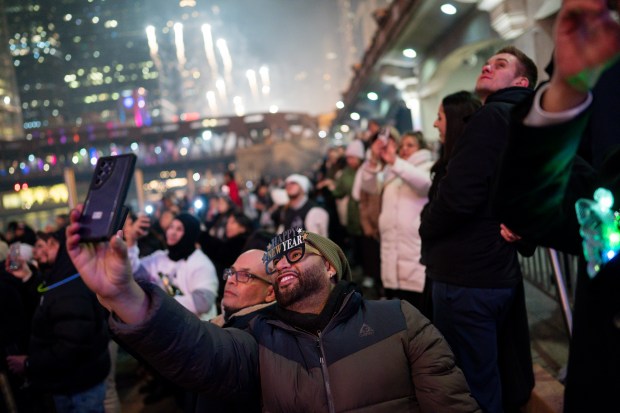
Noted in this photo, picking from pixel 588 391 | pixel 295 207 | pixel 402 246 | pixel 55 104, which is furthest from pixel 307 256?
pixel 55 104

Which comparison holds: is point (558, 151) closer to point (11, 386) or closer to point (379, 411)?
point (379, 411)

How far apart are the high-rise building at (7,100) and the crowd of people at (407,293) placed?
9160cm

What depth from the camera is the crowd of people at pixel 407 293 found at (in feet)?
4.21

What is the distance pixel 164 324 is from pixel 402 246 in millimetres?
3343

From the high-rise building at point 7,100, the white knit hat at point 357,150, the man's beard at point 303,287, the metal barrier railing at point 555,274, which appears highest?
the high-rise building at point 7,100

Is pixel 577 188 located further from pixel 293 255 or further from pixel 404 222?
pixel 404 222

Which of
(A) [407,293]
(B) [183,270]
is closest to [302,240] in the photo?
(A) [407,293]

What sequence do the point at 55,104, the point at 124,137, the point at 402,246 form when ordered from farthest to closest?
the point at 55,104 → the point at 124,137 → the point at 402,246

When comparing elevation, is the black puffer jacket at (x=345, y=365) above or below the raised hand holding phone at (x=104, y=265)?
below

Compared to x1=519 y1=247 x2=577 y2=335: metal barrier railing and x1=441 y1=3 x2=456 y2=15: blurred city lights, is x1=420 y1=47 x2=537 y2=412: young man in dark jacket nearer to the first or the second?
x1=519 y1=247 x2=577 y2=335: metal barrier railing

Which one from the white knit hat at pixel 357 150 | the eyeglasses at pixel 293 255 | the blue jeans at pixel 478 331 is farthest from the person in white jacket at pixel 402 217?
the white knit hat at pixel 357 150

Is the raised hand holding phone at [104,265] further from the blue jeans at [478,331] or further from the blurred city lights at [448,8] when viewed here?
the blurred city lights at [448,8]

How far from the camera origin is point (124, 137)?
Result: 3460 inches

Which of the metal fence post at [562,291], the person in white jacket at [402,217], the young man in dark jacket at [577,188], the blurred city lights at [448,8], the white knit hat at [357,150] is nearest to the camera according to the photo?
the young man in dark jacket at [577,188]
